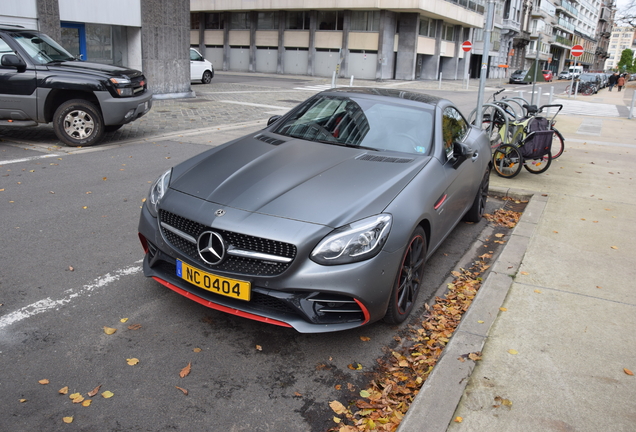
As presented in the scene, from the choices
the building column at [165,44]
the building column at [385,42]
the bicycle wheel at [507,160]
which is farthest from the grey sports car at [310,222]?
the building column at [385,42]

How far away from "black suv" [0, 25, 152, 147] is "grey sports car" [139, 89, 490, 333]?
5587 millimetres

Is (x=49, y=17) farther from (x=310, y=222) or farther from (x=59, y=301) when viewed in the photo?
(x=310, y=222)

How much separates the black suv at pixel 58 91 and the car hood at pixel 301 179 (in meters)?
5.73

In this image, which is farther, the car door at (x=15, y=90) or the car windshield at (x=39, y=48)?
the car windshield at (x=39, y=48)

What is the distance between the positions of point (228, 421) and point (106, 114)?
7845mm

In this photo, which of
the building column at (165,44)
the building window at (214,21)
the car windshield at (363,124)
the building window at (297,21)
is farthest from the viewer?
the building window at (214,21)

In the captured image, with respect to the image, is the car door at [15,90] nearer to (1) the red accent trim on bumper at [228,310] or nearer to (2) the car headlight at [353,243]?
(1) the red accent trim on bumper at [228,310]

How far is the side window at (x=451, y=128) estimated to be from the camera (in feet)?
15.6

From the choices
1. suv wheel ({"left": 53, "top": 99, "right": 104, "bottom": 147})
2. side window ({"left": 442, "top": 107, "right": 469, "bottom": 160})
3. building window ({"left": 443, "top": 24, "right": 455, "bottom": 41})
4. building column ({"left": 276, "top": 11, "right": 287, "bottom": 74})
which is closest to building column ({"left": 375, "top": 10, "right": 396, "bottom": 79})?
building column ({"left": 276, "top": 11, "right": 287, "bottom": 74})

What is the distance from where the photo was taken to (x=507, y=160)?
862 cm

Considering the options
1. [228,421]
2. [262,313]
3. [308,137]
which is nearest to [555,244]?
[308,137]

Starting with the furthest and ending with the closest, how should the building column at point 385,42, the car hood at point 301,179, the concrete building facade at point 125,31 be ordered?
the building column at point 385,42 < the concrete building facade at point 125,31 < the car hood at point 301,179

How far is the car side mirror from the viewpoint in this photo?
848 centimetres

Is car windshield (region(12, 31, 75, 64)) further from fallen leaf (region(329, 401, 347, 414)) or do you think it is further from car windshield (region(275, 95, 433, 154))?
fallen leaf (region(329, 401, 347, 414))
